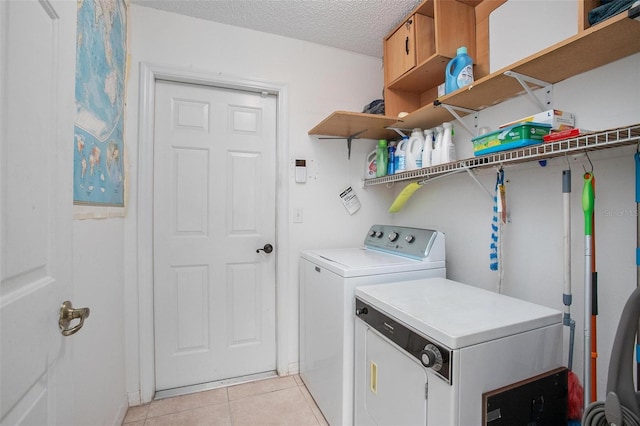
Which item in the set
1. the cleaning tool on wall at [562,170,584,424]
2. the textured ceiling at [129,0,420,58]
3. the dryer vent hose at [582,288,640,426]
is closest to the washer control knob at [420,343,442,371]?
the dryer vent hose at [582,288,640,426]

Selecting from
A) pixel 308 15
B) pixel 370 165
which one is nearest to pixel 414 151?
pixel 370 165

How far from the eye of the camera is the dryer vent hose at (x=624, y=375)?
0.68 meters

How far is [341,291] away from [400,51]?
66.1 inches

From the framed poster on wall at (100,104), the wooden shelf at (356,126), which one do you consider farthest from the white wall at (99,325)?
the wooden shelf at (356,126)

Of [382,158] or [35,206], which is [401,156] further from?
[35,206]

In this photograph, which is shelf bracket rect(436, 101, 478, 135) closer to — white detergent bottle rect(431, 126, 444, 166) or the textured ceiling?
white detergent bottle rect(431, 126, 444, 166)

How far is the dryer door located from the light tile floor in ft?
1.77

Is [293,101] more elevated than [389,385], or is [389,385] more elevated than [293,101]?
[293,101]

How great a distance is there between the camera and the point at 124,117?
5.87ft

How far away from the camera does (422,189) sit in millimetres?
2160

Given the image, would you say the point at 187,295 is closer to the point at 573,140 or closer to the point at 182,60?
the point at 182,60

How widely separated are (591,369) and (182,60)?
2721 millimetres

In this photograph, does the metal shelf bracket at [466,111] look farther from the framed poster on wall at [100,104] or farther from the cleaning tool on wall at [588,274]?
the framed poster on wall at [100,104]

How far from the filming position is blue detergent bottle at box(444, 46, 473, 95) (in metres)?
1.50
